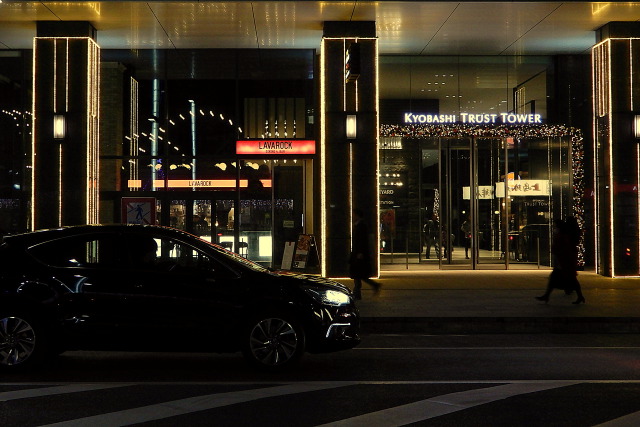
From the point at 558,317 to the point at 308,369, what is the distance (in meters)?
5.71

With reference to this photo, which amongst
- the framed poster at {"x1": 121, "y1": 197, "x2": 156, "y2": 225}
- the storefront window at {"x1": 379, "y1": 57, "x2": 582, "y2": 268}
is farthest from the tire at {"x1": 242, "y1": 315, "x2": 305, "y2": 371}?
the storefront window at {"x1": 379, "y1": 57, "x2": 582, "y2": 268}

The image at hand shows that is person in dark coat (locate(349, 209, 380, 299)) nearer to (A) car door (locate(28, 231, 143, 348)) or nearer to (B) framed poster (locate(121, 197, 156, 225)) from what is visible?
(B) framed poster (locate(121, 197, 156, 225))

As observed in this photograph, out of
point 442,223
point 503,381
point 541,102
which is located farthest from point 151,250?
point 541,102

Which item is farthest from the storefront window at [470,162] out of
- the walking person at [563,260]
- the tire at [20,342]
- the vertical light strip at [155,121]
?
the tire at [20,342]

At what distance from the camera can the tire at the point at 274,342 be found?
8.78m

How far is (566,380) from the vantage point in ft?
27.2

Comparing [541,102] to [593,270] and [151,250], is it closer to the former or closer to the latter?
[593,270]

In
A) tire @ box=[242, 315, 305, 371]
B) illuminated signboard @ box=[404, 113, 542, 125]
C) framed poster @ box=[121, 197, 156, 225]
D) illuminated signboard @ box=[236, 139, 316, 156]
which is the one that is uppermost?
illuminated signboard @ box=[404, 113, 542, 125]

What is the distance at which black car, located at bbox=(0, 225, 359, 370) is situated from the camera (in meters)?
8.77

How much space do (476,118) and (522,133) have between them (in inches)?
56.1

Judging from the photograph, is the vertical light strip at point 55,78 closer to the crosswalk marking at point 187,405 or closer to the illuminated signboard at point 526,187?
the illuminated signboard at point 526,187

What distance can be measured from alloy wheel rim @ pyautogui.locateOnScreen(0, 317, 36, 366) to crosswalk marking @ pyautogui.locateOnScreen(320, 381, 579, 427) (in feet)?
13.1

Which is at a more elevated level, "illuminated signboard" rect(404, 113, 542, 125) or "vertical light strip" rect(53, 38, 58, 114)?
"vertical light strip" rect(53, 38, 58, 114)

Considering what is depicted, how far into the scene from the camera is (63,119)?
2011 centimetres
